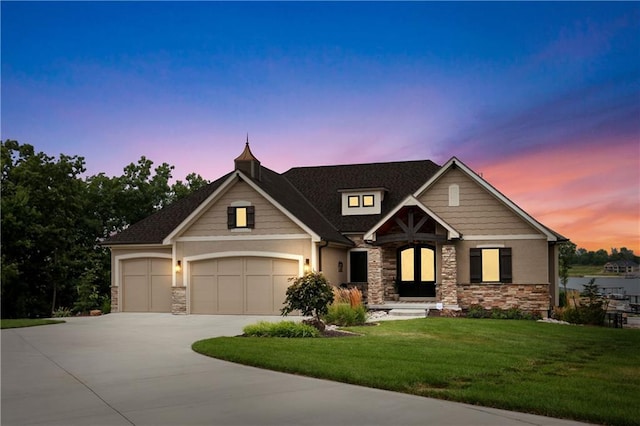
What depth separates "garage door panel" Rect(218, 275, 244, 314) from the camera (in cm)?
2573

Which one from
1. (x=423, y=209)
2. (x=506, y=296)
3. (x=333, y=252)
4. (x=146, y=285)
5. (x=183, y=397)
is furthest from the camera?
(x=146, y=285)

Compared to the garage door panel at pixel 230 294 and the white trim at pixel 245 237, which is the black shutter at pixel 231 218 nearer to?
the white trim at pixel 245 237

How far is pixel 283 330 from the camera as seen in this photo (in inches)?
655

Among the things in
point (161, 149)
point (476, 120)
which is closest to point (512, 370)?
point (476, 120)

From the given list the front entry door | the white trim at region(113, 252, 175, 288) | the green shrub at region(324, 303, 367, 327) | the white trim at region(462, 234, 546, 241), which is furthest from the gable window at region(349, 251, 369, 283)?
the white trim at region(113, 252, 175, 288)

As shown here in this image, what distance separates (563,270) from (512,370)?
1420 inches

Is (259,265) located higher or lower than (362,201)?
lower

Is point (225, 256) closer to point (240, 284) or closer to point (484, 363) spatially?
point (240, 284)

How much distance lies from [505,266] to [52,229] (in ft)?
77.4

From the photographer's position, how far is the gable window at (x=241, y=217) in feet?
84.4

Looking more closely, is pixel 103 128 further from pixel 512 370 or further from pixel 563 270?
pixel 563 270

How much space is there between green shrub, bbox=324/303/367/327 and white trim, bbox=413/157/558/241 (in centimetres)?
795

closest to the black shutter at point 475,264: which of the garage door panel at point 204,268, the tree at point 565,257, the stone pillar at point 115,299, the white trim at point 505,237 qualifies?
the white trim at point 505,237

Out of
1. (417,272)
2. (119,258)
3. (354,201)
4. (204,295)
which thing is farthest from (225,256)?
(417,272)
